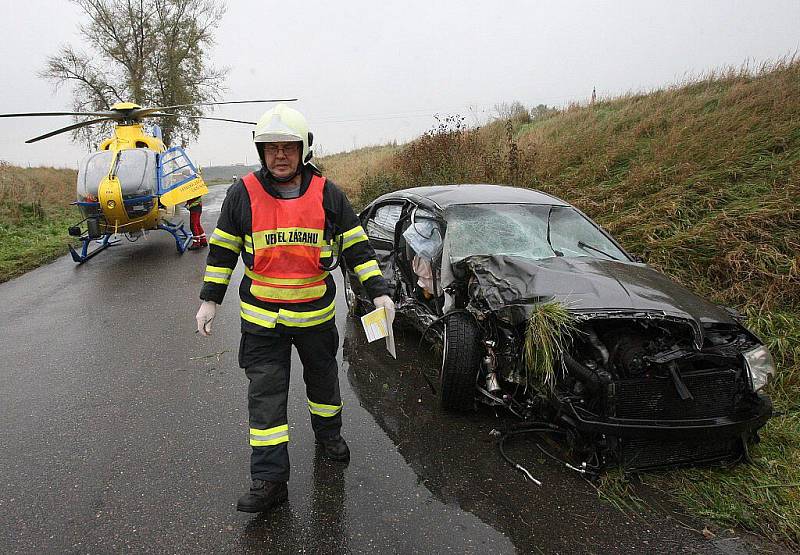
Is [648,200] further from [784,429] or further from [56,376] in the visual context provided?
[56,376]

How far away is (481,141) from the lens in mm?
12758

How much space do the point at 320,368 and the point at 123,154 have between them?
891cm

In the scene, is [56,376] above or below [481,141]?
below

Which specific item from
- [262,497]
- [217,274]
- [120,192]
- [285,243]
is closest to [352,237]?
[285,243]

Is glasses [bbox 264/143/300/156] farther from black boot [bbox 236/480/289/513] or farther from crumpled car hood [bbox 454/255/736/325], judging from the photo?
black boot [bbox 236/480/289/513]

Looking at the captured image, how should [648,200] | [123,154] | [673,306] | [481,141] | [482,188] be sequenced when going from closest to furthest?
[673,306] < [482,188] < [648,200] < [123,154] < [481,141]

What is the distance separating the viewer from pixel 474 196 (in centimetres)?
462

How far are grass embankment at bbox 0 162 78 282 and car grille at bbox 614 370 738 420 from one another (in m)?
8.78

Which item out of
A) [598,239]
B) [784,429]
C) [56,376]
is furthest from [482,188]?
[56,376]

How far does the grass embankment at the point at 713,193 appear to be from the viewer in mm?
2883

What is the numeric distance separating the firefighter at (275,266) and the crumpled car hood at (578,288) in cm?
87

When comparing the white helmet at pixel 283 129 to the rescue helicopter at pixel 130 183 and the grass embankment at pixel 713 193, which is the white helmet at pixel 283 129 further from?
the rescue helicopter at pixel 130 183

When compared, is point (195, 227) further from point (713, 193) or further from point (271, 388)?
point (713, 193)

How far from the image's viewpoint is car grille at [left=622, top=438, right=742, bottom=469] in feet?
9.29
